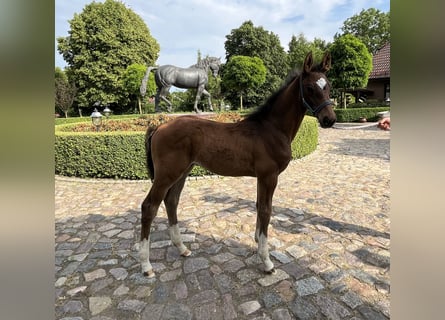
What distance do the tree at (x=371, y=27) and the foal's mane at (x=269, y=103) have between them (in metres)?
41.4

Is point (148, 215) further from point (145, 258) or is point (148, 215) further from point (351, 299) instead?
point (351, 299)

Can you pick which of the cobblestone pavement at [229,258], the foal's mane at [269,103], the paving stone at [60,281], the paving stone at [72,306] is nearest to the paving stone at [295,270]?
the cobblestone pavement at [229,258]

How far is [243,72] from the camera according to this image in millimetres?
22641

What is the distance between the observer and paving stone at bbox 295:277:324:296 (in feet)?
8.67

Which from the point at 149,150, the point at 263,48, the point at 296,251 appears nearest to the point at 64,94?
the point at 263,48

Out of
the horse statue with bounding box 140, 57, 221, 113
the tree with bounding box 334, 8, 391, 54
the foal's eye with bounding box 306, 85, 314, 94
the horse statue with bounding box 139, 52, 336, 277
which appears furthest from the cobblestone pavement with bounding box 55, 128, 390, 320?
the tree with bounding box 334, 8, 391, 54

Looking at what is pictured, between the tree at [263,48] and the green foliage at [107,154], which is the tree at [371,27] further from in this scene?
the green foliage at [107,154]

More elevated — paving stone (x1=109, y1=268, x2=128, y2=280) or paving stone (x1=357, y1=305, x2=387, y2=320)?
paving stone (x1=109, y1=268, x2=128, y2=280)

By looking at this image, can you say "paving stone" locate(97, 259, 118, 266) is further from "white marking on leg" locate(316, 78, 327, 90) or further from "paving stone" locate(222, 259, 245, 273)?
"white marking on leg" locate(316, 78, 327, 90)

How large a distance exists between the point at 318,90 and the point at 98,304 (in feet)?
9.88

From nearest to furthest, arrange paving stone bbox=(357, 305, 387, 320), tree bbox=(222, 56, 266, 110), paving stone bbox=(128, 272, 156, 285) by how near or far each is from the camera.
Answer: paving stone bbox=(357, 305, 387, 320), paving stone bbox=(128, 272, 156, 285), tree bbox=(222, 56, 266, 110)

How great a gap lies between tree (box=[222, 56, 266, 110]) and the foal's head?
68.6 feet
